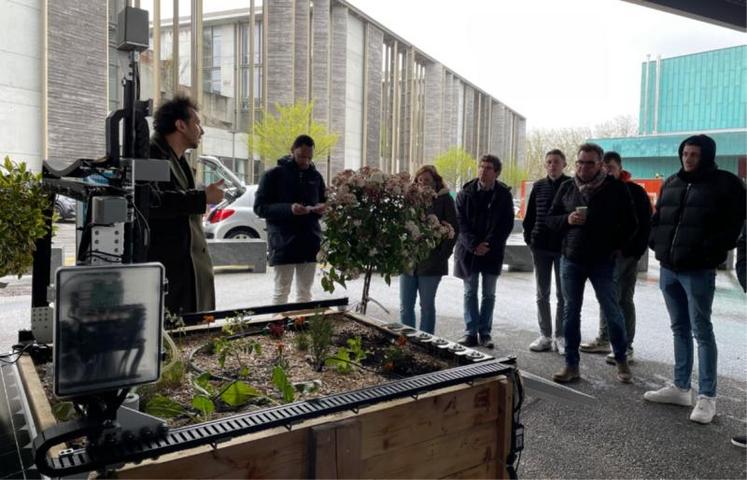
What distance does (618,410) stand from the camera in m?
3.75

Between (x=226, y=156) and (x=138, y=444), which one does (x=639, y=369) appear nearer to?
(x=138, y=444)

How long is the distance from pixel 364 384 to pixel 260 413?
2.09 ft

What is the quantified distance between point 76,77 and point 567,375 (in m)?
18.7

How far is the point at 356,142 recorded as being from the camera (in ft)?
117

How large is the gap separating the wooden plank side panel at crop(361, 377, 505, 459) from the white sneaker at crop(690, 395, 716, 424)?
2404 millimetres

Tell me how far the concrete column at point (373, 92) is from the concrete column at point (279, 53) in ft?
22.1

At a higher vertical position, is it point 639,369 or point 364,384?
point 364,384

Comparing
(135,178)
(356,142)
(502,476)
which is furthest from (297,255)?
(356,142)

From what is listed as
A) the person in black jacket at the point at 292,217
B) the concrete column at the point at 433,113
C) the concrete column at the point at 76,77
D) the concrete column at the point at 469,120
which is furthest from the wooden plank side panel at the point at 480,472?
the concrete column at the point at 469,120

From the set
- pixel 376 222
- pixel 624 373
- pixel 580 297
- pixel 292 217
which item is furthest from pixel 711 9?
pixel 376 222

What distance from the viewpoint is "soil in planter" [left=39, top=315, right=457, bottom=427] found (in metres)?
1.84

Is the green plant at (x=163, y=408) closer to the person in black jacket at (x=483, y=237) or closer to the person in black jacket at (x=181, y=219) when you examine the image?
the person in black jacket at (x=181, y=219)

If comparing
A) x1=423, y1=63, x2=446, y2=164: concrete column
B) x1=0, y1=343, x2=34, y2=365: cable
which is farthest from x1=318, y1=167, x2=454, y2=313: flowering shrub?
x1=423, y1=63, x2=446, y2=164: concrete column

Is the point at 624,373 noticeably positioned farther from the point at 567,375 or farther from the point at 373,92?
the point at 373,92
